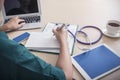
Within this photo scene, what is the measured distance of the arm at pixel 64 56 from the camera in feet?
3.10

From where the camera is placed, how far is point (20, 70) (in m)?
0.79

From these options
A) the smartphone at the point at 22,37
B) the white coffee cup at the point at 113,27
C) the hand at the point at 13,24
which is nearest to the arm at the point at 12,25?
the hand at the point at 13,24

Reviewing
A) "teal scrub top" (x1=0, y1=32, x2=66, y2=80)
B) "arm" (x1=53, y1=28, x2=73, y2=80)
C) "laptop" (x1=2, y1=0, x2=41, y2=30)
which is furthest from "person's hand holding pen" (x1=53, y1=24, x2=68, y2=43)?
"teal scrub top" (x1=0, y1=32, x2=66, y2=80)

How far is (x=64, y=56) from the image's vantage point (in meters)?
1.02

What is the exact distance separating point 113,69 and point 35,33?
0.57 metres

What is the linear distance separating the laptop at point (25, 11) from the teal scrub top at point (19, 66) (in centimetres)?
56

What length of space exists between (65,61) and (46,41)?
24 centimetres

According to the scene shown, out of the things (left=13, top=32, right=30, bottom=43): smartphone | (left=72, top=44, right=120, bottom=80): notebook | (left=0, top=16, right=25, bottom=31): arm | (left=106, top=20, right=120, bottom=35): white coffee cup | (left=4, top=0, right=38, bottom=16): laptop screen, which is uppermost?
(left=4, top=0, right=38, bottom=16): laptop screen

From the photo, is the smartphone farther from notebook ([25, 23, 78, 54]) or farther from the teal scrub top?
the teal scrub top

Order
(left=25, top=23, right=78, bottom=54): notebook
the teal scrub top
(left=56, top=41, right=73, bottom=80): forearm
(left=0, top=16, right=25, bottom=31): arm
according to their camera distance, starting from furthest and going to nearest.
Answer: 1. (left=0, top=16, right=25, bottom=31): arm
2. (left=25, top=23, right=78, bottom=54): notebook
3. (left=56, top=41, right=73, bottom=80): forearm
4. the teal scrub top

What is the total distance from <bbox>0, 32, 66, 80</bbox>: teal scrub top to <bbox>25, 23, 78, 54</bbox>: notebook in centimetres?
28

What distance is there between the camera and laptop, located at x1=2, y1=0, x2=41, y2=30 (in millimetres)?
1396

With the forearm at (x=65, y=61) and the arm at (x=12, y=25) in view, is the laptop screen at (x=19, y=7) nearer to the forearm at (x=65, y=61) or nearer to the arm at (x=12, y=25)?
the arm at (x=12, y=25)

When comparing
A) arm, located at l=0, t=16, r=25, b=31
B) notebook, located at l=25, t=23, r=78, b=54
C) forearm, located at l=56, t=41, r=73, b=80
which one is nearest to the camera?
forearm, located at l=56, t=41, r=73, b=80
